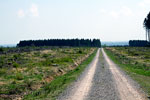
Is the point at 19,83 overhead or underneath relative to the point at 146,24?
underneath

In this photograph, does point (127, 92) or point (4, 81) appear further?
point (4, 81)

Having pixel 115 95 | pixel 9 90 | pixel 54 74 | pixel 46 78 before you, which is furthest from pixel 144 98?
pixel 54 74

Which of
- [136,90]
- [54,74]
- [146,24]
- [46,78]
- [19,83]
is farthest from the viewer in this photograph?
[146,24]

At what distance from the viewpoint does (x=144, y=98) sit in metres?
14.2

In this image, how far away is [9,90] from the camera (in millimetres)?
17328

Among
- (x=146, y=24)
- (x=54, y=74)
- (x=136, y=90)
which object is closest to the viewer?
(x=136, y=90)

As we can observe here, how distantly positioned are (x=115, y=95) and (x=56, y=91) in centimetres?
432

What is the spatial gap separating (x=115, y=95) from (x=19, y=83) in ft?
27.9

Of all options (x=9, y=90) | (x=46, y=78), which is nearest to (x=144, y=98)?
(x=9, y=90)

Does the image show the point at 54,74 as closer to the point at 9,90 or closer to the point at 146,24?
the point at 9,90

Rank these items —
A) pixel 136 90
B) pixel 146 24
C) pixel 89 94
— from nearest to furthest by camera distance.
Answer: pixel 89 94, pixel 136 90, pixel 146 24

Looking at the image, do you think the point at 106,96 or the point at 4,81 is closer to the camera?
the point at 106,96

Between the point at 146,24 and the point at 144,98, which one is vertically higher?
the point at 146,24

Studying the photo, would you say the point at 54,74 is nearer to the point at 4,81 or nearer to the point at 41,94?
the point at 4,81
